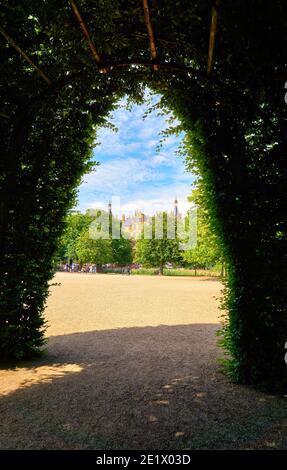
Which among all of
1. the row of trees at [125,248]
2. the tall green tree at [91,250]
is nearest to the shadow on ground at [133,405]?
the row of trees at [125,248]

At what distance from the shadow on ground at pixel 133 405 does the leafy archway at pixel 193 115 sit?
0.85m

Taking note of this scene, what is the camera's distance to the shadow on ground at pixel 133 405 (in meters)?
4.02

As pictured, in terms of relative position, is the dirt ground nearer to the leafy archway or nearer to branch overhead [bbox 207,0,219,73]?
the leafy archway

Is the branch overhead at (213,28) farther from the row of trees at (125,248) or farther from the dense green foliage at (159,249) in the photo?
the dense green foliage at (159,249)

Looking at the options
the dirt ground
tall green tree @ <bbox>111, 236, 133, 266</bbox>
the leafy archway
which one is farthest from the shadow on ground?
tall green tree @ <bbox>111, 236, 133, 266</bbox>

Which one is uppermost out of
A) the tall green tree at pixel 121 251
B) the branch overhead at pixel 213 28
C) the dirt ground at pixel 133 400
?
the branch overhead at pixel 213 28

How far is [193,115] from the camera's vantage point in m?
6.43

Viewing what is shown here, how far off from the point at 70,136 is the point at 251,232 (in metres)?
4.98

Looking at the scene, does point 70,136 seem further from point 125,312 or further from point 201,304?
point 201,304

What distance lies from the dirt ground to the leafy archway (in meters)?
0.91

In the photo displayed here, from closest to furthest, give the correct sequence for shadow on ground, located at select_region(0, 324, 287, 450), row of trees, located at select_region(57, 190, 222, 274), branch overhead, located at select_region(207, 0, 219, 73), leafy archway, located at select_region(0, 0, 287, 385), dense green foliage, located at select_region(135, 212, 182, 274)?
branch overhead, located at select_region(207, 0, 219, 73), shadow on ground, located at select_region(0, 324, 287, 450), leafy archway, located at select_region(0, 0, 287, 385), dense green foliage, located at select_region(135, 212, 182, 274), row of trees, located at select_region(57, 190, 222, 274)

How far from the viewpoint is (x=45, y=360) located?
764 centimetres

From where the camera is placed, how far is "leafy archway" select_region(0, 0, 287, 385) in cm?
462

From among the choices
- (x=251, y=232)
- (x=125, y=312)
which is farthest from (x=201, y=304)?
(x=251, y=232)
